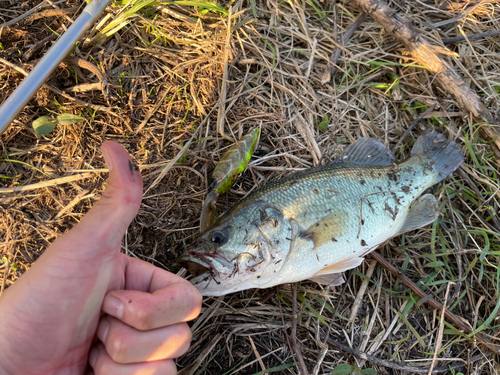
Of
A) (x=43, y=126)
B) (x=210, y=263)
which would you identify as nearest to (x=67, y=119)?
(x=43, y=126)

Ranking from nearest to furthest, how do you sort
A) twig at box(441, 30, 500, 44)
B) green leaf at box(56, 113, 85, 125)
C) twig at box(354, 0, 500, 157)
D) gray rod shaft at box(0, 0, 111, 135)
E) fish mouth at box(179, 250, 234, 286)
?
fish mouth at box(179, 250, 234, 286) → gray rod shaft at box(0, 0, 111, 135) → green leaf at box(56, 113, 85, 125) → twig at box(354, 0, 500, 157) → twig at box(441, 30, 500, 44)

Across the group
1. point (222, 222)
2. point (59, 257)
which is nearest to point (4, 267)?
point (59, 257)

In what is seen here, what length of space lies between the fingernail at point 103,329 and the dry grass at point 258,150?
87 cm

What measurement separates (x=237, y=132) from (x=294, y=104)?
756mm

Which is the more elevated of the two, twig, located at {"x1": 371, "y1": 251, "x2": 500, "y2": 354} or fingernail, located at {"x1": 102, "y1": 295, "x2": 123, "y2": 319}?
fingernail, located at {"x1": 102, "y1": 295, "x2": 123, "y2": 319}

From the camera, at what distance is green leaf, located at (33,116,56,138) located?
2933mm

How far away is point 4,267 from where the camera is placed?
290 centimetres

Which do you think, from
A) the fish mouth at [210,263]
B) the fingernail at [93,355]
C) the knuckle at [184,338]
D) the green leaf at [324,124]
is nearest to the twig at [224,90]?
the green leaf at [324,124]

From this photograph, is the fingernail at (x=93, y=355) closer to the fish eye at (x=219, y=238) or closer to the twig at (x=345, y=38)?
the fish eye at (x=219, y=238)

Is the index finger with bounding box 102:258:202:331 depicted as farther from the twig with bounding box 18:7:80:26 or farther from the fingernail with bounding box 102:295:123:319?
the twig with bounding box 18:7:80:26

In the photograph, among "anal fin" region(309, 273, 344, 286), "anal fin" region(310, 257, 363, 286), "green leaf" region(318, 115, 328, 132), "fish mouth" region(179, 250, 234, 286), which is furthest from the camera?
"green leaf" region(318, 115, 328, 132)

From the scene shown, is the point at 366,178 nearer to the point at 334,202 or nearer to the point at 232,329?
the point at 334,202

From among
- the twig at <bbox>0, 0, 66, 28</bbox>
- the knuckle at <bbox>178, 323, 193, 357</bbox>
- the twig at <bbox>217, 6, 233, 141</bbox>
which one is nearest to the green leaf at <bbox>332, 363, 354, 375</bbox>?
the knuckle at <bbox>178, 323, 193, 357</bbox>

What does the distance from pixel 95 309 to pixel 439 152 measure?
337 centimetres
